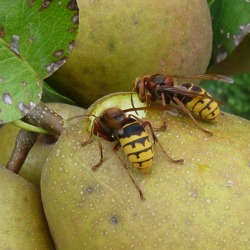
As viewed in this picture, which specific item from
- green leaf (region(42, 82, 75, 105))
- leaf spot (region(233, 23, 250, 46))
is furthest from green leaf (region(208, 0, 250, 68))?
green leaf (region(42, 82, 75, 105))

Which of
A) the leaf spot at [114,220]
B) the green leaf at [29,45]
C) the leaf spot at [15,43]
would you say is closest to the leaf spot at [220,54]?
the green leaf at [29,45]

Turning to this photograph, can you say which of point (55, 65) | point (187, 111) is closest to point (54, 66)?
point (55, 65)

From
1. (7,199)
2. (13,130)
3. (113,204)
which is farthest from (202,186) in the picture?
(13,130)

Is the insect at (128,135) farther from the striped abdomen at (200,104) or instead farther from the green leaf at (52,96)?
the green leaf at (52,96)

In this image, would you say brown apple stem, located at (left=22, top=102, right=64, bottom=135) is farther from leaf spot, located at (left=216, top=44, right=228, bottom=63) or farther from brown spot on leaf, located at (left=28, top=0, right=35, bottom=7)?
leaf spot, located at (left=216, top=44, right=228, bottom=63)

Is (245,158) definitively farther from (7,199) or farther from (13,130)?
(13,130)

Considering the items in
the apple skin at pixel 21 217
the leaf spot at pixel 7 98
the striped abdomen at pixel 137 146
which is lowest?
the apple skin at pixel 21 217
